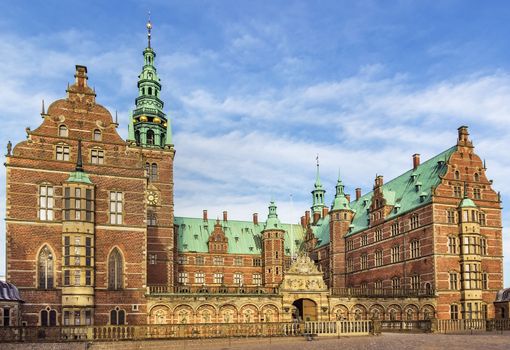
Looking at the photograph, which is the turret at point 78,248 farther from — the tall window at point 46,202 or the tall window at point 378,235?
the tall window at point 378,235

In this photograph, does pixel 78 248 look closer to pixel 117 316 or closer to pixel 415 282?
pixel 117 316

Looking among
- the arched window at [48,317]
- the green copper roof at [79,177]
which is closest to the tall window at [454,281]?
the green copper roof at [79,177]

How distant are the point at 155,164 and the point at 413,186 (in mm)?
30176

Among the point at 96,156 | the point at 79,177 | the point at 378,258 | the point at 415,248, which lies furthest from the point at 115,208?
the point at 378,258

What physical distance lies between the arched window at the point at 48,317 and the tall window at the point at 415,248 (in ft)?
113

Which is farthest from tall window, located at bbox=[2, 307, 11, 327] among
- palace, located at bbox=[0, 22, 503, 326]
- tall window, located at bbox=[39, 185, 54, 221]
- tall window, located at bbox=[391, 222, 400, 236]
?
tall window, located at bbox=[391, 222, 400, 236]

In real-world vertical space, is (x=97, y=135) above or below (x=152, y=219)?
above

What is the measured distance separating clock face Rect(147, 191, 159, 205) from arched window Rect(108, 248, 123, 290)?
22.3 metres

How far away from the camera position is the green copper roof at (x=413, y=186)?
188ft

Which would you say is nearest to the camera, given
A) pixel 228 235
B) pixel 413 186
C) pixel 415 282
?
pixel 415 282

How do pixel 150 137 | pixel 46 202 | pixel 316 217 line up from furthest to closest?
1. pixel 316 217
2. pixel 150 137
3. pixel 46 202

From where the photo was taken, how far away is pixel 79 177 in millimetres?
42250

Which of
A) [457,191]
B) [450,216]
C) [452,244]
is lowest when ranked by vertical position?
[452,244]

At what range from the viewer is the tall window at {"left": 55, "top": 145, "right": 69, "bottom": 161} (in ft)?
144
